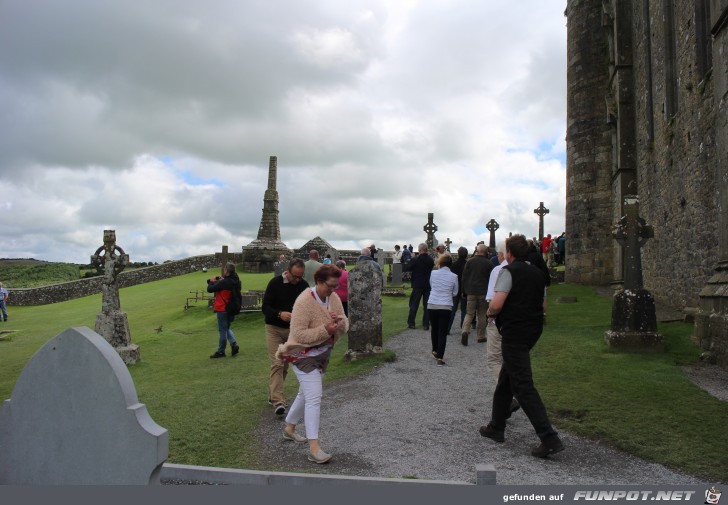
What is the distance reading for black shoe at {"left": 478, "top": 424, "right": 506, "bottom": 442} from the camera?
5.48m

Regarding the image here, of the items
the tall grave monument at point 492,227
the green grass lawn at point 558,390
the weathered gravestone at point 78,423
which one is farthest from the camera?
the tall grave monument at point 492,227

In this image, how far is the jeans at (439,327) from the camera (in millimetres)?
8977

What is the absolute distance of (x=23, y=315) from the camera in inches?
Result: 990

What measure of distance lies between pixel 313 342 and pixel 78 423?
2.19 metres

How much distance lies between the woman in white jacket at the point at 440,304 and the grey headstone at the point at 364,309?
1.16 m

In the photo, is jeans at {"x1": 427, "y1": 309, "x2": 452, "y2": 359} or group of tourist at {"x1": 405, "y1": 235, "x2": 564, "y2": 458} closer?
group of tourist at {"x1": 405, "y1": 235, "x2": 564, "y2": 458}

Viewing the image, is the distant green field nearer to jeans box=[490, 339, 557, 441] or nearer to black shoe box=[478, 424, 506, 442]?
black shoe box=[478, 424, 506, 442]

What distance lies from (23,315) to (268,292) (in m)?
23.5

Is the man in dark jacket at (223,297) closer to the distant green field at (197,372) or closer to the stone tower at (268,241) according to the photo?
the distant green field at (197,372)

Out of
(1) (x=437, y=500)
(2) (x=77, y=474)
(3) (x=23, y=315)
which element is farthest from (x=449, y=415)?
(3) (x=23, y=315)

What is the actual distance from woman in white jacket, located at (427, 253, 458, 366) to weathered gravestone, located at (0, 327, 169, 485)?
6.29 m

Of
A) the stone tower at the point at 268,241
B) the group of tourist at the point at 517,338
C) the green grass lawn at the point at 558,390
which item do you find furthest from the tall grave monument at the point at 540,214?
the group of tourist at the point at 517,338

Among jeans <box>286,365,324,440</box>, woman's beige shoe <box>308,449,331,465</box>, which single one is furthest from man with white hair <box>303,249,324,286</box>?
woman's beige shoe <box>308,449,331,465</box>

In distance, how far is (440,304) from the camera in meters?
8.89
